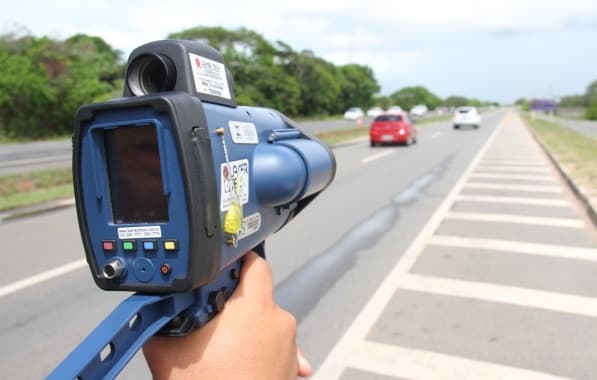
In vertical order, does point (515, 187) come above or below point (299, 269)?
below

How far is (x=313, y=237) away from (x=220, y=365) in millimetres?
5488

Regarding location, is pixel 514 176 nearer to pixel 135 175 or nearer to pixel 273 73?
pixel 135 175

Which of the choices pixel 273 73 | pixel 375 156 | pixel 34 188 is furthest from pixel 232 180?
pixel 273 73

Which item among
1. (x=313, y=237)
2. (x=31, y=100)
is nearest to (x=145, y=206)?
(x=313, y=237)

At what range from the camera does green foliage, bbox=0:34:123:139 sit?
30.6 metres

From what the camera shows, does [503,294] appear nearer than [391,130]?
Yes

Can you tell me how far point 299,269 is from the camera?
17.4ft

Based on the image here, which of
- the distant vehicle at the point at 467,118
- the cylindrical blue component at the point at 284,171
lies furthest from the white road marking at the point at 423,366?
the distant vehicle at the point at 467,118

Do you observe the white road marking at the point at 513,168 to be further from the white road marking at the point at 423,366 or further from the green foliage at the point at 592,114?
the green foliage at the point at 592,114

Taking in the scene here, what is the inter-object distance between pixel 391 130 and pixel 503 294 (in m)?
17.5

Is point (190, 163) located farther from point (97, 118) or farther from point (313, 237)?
point (313, 237)

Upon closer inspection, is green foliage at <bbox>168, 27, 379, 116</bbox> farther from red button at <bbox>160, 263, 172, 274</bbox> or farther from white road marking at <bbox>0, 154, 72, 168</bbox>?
red button at <bbox>160, 263, 172, 274</bbox>

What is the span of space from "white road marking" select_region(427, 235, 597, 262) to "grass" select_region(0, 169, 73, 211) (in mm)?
7516

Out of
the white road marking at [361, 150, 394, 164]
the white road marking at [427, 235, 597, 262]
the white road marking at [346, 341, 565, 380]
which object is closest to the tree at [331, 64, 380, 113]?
the white road marking at [361, 150, 394, 164]
